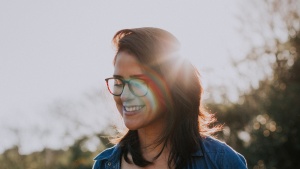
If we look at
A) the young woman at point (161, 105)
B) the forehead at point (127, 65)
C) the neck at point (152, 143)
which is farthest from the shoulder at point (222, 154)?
the forehead at point (127, 65)

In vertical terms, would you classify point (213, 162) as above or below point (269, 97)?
above

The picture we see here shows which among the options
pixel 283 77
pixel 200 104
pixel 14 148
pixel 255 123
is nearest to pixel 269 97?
pixel 255 123

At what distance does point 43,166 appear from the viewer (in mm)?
17703

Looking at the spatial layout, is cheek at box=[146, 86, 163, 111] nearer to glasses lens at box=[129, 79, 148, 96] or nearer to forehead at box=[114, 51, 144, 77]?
glasses lens at box=[129, 79, 148, 96]

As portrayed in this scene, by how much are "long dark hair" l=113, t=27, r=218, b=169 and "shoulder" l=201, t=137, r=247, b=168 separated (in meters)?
0.07

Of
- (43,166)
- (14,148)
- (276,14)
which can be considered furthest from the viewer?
(43,166)

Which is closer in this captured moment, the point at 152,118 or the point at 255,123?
the point at 152,118

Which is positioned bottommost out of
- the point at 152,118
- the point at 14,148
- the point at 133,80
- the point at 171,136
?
the point at 14,148

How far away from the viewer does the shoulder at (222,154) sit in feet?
8.11

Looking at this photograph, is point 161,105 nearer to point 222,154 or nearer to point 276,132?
point 222,154

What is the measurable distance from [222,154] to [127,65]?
2.66 feet

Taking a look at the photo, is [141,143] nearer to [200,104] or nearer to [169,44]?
[200,104]

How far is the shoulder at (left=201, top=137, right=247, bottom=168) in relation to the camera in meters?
2.47

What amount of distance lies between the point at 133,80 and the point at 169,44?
0.36m
